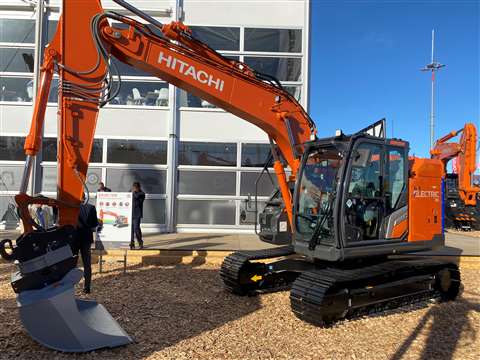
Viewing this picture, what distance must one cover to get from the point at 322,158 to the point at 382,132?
106 cm

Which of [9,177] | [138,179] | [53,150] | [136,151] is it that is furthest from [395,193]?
[9,177]

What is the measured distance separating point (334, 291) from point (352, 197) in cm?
134

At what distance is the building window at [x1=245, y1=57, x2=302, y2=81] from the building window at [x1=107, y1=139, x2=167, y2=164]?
3782 millimetres

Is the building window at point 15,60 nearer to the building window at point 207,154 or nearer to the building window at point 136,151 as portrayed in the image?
the building window at point 136,151

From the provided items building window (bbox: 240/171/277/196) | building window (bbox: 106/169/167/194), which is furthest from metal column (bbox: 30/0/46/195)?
building window (bbox: 240/171/277/196)

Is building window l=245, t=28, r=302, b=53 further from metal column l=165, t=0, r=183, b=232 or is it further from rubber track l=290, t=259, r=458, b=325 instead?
rubber track l=290, t=259, r=458, b=325

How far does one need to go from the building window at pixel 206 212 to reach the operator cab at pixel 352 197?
6.38m

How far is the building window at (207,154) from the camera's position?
41.0 feet

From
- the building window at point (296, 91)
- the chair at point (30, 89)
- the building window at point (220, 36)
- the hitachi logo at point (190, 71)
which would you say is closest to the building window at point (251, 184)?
the building window at point (296, 91)

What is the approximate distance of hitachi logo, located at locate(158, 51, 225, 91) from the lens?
18.7ft

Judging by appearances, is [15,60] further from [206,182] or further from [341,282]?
[341,282]

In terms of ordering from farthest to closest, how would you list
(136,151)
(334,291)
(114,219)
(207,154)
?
(207,154)
(136,151)
(114,219)
(334,291)

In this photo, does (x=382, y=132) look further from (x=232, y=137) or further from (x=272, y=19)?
(x=272, y=19)

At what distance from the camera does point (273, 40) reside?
12852 millimetres
